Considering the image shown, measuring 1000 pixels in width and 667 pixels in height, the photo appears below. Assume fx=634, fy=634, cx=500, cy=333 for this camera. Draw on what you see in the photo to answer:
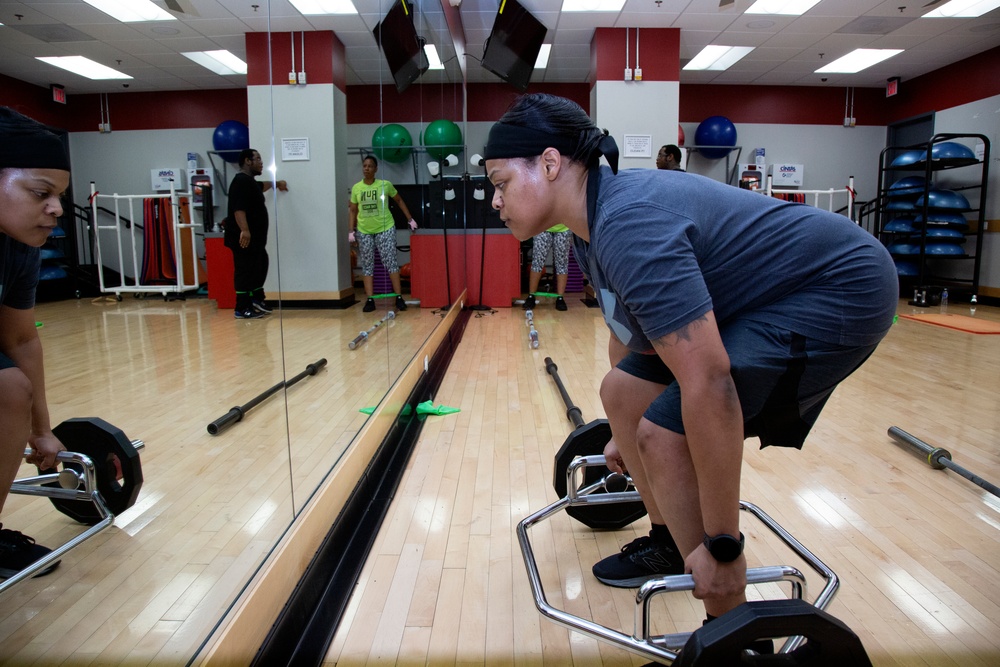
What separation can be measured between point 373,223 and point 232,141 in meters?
3.70

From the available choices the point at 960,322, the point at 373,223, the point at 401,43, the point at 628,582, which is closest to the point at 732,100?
the point at 960,322

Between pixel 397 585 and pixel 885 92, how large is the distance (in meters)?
10.5

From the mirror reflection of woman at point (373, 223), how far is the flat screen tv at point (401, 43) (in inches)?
23.3

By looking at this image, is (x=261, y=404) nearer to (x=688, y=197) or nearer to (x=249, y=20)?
(x=249, y=20)

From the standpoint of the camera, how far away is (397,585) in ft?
4.84

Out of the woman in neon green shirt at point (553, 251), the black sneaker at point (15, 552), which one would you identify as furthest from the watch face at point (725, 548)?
the woman in neon green shirt at point (553, 251)

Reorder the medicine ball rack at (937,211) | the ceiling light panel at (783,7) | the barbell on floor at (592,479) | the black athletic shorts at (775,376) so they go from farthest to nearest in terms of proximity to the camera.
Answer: the medicine ball rack at (937,211) < the ceiling light panel at (783,7) < the barbell on floor at (592,479) < the black athletic shorts at (775,376)

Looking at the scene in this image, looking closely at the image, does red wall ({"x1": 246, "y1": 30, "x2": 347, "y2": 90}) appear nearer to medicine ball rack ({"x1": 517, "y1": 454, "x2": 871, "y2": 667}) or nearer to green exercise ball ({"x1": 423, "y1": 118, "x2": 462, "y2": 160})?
medicine ball rack ({"x1": 517, "y1": 454, "x2": 871, "y2": 667})

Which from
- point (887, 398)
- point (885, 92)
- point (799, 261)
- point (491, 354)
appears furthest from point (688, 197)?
point (885, 92)

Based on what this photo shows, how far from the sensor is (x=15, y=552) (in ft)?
2.67

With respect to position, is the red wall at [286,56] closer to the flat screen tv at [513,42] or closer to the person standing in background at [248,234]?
the person standing in background at [248,234]

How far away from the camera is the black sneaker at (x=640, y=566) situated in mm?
1464

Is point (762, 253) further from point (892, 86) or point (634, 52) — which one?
point (892, 86)

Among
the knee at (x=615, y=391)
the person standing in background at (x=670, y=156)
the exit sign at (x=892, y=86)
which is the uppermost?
the exit sign at (x=892, y=86)
